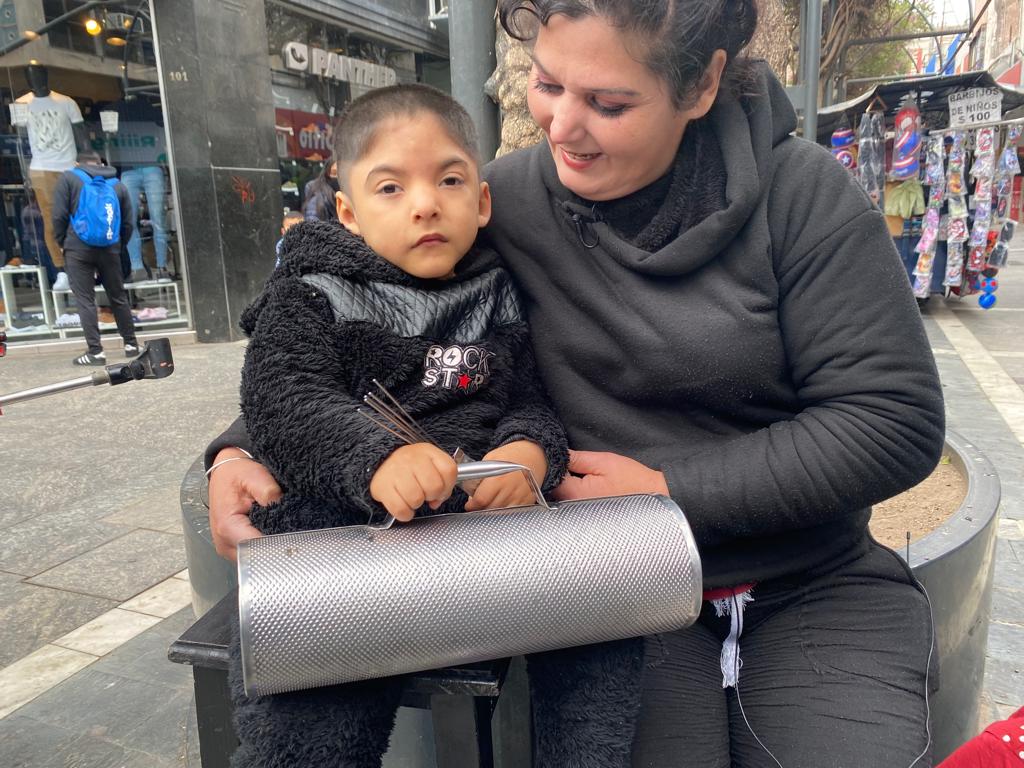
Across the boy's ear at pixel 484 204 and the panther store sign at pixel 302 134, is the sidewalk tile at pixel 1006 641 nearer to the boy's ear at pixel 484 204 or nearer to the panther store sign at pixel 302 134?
the boy's ear at pixel 484 204

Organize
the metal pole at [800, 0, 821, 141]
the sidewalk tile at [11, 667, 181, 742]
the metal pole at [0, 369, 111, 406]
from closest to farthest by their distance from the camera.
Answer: the metal pole at [0, 369, 111, 406] → the sidewalk tile at [11, 667, 181, 742] → the metal pole at [800, 0, 821, 141]

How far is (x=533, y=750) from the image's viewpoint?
1.57m

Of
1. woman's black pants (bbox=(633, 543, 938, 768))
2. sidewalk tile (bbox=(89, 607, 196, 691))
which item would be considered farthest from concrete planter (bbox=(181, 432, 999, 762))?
sidewalk tile (bbox=(89, 607, 196, 691))

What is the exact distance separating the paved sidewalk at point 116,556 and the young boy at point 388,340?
156 centimetres

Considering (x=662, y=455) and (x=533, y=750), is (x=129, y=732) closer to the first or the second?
(x=533, y=750)

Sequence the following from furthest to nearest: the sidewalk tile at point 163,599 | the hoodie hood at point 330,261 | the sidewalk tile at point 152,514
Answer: the sidewalk tile at point 152,514, the sidewalk tile at point 163,599, the hoodie hood at point 330,261

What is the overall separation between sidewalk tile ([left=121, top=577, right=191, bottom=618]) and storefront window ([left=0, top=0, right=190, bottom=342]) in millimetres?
5212

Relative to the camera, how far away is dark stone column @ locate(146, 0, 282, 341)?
8.02m

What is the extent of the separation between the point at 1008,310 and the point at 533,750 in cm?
989

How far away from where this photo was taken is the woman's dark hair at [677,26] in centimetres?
134

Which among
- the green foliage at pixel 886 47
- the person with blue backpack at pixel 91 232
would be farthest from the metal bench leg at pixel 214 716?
the green foliage at pixel 886 47

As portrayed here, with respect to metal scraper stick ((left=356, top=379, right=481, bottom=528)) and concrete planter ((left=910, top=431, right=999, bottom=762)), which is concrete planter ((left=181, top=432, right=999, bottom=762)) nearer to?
concrete planter ((left=910, top=431, right=999, bottom=762))

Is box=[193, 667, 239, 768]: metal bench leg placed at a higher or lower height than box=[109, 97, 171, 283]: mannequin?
lower

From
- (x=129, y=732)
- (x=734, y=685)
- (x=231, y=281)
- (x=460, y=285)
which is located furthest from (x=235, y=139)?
(x=734, y=685)
